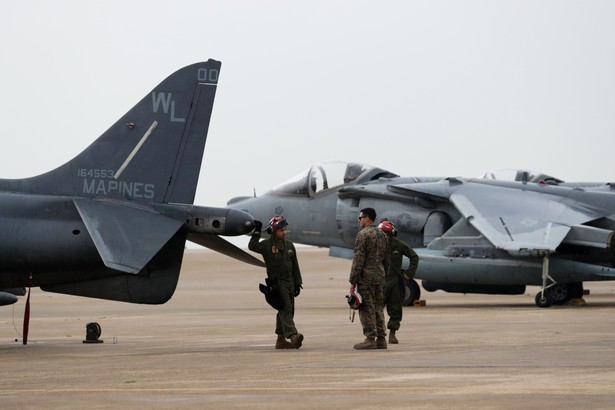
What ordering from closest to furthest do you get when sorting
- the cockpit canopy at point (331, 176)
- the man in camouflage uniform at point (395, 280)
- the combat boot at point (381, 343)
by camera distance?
the combat boot at point (381, 343) → the man in camouflage uniform at point (395, 280) → the cockpit canopy at point (331, 176)

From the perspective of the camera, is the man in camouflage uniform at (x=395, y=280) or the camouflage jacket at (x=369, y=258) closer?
the camouflage jacket at (x=369, y=258)

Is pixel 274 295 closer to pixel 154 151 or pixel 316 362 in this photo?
pixel 316 362

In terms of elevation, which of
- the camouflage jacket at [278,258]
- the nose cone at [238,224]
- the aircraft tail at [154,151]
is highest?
the aircraft tail at [154,151]

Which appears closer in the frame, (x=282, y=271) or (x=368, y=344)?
(x=368, y=344)

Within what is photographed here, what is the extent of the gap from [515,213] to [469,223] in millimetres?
1009

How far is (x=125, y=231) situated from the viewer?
15008 mm

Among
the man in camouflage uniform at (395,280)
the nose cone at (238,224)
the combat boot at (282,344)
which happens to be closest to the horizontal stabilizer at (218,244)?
the nose cone at (238,224)

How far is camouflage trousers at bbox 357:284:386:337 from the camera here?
15.0 metres

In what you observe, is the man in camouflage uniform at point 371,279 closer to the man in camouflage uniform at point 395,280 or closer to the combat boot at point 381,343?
the combat boot at point 381,343

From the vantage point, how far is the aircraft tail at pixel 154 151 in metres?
15.8

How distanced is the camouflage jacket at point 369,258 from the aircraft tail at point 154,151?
91.0 inches

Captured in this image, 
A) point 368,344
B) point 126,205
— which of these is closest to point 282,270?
point 368,344

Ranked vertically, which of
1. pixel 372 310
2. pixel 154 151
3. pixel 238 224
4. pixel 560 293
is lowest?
pixel 560 293

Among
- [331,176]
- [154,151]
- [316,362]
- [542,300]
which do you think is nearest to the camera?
[316,362]
